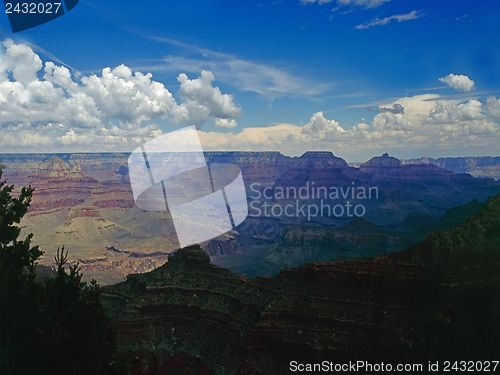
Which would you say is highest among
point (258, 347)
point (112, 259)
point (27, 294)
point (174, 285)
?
point (27, 294)

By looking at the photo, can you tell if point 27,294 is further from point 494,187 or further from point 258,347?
point 494,187

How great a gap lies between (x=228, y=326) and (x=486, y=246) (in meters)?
16.6

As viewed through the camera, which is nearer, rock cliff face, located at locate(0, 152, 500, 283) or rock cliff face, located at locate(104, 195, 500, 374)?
rock cliff face, located at locate(104, 195, 500, 374)

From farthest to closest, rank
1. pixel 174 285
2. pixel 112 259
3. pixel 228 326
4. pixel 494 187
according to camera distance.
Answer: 1. pixel 494 187
2. pixel 112 259
3. pixel 174 285
4. pixel 228 326

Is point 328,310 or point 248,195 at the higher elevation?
point 248,195

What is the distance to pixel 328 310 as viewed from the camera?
2870 cm

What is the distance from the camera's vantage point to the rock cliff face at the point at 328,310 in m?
25.5

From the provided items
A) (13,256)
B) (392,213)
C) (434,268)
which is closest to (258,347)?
(434,268)

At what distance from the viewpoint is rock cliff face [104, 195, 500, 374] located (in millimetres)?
25500

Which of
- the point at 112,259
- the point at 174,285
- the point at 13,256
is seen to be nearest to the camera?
the point at 13,256

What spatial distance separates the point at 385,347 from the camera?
1014 inches

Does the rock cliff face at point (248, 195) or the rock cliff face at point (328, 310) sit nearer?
the rock cliff face at point (328, 310)

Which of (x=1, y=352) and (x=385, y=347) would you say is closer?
(x=1, y=352)

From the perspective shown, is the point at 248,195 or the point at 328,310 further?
the point at 248,195
